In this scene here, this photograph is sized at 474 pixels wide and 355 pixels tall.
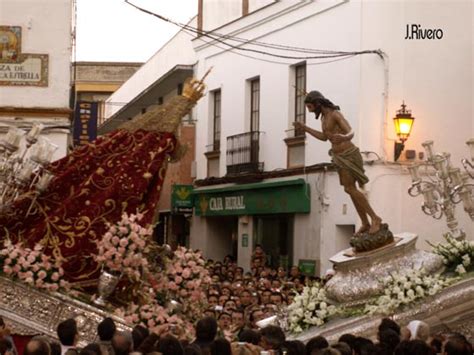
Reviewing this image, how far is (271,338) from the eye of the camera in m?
9.35

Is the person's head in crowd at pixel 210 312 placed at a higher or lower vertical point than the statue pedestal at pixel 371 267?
lower

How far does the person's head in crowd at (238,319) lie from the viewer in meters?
13.3

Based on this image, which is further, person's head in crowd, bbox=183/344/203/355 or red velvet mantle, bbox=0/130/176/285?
red velvet mantle, bbox=0/130/176/285

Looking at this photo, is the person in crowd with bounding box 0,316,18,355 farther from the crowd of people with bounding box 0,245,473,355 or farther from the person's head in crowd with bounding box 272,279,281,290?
the person's head in crowd with bounding box 272,279,281,290

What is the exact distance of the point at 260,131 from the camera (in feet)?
89.5

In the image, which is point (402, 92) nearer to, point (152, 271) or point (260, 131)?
point (260, 131)

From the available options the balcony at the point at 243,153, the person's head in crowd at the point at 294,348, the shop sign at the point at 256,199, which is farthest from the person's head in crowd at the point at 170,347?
the balcony at the point at 243,153

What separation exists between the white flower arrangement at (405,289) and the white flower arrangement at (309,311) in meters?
0.53

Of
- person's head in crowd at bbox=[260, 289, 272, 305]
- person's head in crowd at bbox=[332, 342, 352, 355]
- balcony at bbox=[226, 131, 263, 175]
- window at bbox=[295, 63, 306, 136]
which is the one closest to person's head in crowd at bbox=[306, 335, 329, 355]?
person's head in crowd at bbox=[332, 342, 352, 355]

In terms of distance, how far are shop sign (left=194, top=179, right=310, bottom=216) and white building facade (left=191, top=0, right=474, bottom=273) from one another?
4 cm

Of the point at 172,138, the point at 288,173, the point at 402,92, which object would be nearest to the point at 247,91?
the point at 288,173

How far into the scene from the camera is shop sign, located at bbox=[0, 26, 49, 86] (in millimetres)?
19500

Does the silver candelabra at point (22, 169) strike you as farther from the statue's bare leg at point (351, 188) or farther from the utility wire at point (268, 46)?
the utility wire at point (268, 46)

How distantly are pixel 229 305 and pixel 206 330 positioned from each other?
551 centimetres
